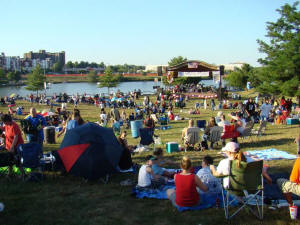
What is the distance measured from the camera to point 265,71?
922 inches

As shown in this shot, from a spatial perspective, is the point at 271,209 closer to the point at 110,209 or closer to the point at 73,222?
the point at 110,209

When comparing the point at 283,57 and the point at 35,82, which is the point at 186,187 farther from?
the point at 35,82

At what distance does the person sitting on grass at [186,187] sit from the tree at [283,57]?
18785mm

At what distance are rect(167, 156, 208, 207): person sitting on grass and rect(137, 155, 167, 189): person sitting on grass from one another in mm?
829

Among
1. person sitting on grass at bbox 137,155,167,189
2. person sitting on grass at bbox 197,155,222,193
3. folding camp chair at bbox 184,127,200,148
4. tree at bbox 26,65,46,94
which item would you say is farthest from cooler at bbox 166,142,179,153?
tree at bbox 26,65,46,94

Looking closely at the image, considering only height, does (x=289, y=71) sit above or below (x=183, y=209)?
above

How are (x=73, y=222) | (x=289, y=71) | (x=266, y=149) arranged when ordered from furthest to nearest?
(x=289, y=71) < (x=266, y=149) < (x=73, y=222)

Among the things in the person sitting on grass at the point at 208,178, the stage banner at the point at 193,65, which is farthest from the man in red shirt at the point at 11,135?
the stage banner at the point at 193,65

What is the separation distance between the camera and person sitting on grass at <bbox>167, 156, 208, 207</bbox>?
14.4 ft

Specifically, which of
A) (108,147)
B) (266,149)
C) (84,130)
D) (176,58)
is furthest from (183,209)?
(176,58)

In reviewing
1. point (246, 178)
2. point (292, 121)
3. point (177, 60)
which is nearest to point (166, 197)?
point (246, 178)

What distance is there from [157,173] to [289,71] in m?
19.6

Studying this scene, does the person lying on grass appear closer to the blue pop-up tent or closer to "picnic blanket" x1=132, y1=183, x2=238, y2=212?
"picnic blanket" x1=132, y1=183, x2=238, y2=212

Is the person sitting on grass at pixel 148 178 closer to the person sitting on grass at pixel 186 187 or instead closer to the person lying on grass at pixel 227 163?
the person sitting on grass at pixel 186 187
